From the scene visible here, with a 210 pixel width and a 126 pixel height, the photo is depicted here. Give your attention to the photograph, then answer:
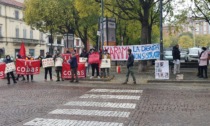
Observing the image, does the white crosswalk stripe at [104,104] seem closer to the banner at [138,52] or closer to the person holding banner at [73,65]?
the person holding banner at [73,65]

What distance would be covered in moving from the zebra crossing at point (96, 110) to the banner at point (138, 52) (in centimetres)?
604

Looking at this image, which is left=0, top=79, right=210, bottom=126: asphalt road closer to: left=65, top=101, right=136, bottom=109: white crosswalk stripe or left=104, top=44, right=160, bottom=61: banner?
left=65, top=101, right=136, bottom=109: white crosswalk stripe

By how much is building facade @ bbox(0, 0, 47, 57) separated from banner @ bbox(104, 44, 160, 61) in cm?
4335

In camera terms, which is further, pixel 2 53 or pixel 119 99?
pixel 2 53

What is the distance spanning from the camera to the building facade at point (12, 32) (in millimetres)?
60406

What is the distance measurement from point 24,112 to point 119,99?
3740 millimetres

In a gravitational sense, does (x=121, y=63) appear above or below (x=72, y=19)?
below

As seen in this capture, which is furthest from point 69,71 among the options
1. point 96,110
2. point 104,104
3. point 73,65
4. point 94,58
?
point 96,110

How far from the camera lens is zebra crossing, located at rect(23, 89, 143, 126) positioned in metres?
8.27

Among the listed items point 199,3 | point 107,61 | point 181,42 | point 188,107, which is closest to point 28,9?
point 199,3

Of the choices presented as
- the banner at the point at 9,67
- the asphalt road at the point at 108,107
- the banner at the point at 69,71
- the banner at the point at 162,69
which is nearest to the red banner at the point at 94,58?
the banner at the point at 69,71

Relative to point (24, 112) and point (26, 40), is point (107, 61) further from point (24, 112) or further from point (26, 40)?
point (26, 40)

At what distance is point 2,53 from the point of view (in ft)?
197

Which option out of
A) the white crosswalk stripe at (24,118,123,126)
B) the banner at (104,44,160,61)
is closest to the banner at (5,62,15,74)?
the banner at (104,44,160,61)
